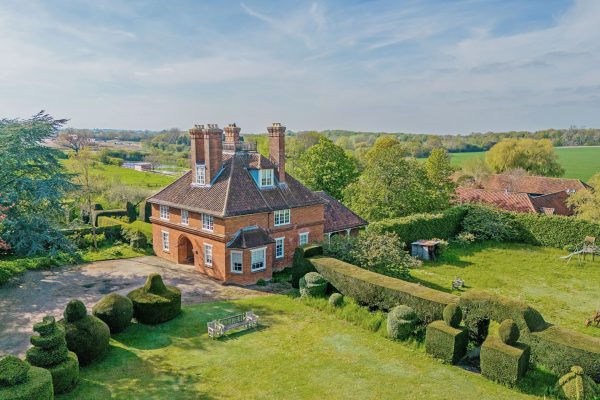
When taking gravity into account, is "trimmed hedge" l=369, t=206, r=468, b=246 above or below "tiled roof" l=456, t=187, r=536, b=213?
below

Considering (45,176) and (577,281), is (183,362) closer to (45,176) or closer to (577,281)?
(45,176)

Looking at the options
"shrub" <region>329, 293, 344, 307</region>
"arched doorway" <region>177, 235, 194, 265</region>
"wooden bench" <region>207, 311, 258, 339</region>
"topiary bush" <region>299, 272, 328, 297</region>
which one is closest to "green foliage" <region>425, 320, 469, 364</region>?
"shrub" <region>329, 293, 344, 307</region>

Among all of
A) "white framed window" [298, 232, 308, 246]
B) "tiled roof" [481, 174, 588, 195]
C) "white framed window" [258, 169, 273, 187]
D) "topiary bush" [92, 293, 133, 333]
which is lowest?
"topiary bush" [92, 293, 133, 333]

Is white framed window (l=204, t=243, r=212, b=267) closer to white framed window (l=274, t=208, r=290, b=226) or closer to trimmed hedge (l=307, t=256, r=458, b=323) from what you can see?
white framed window (l=274, t=208, r=290, b=226)

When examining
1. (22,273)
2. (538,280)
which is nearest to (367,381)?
(538,280)

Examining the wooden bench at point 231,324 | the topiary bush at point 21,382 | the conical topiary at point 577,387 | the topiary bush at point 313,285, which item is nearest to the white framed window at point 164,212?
the topiary bush at point 313,285

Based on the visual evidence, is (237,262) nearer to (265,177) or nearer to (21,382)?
(265,177)
